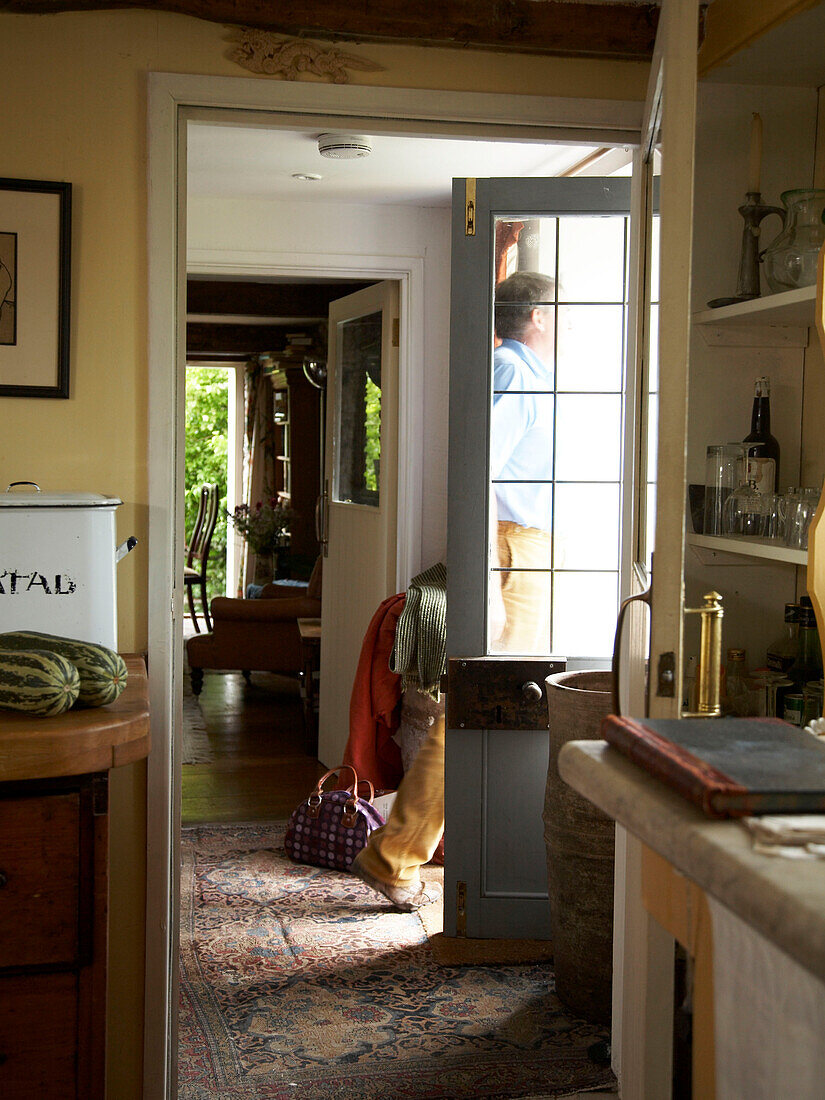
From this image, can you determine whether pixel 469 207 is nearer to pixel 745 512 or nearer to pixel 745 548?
pixel 745 512

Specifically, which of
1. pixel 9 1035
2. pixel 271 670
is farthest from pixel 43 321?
pixel 271 670

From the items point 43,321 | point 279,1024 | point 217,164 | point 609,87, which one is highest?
point 217,164

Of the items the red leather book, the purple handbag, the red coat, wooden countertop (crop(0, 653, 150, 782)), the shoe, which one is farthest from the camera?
the red coat

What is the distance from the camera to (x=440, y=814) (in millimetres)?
3691

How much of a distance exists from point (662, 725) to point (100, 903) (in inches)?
35.5

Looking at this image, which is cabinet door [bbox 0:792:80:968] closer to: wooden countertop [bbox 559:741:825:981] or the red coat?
wooden countertop [bbox 559:741:825:981]

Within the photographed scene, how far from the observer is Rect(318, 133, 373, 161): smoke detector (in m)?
3.51

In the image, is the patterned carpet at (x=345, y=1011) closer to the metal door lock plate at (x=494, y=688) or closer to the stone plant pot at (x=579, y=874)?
the stone plant pot at (x=579, y=874)

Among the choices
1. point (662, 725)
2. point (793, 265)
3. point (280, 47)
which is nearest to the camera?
point (662, 725)

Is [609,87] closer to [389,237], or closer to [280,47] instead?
[280,47]

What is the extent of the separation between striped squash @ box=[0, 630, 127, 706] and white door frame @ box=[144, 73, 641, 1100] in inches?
23.4

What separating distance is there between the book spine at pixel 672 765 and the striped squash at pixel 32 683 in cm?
81

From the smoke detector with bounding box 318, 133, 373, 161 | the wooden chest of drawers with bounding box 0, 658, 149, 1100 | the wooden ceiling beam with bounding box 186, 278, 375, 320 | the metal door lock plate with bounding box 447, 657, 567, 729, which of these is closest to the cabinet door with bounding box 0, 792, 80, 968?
the wooden chest of drawers with bounding box 0, 658, 149, 1100

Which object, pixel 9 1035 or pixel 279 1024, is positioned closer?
pixel 9 1035
